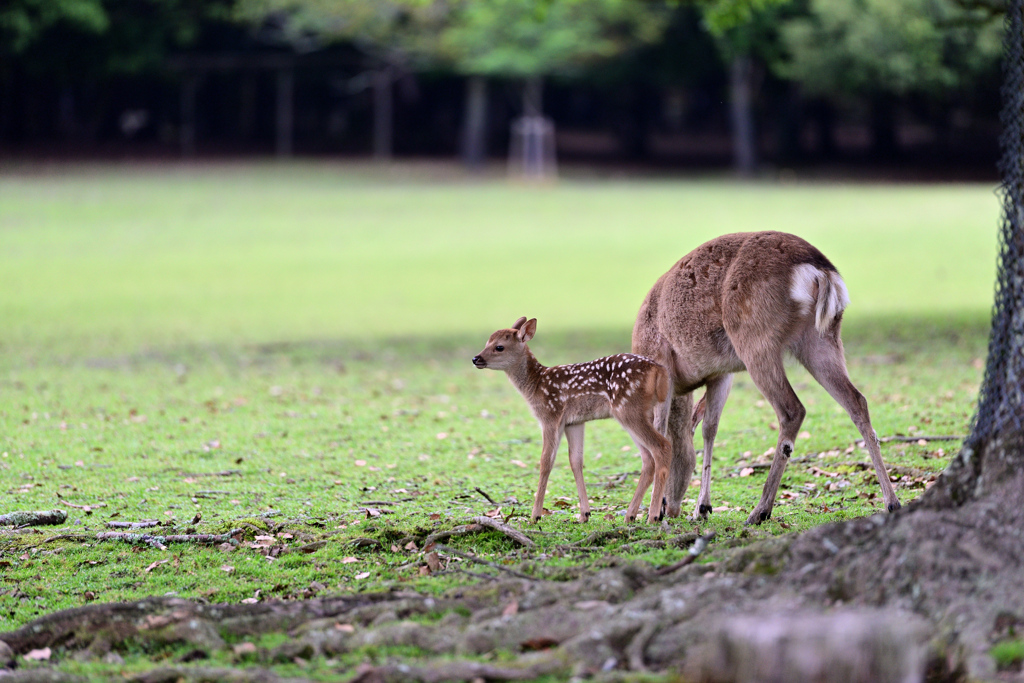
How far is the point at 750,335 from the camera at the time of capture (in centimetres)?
609

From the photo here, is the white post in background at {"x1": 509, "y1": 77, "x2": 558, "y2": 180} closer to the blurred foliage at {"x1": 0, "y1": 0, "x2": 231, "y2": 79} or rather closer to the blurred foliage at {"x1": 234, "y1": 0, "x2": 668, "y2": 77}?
the blurred foliage at {"x1": 234, "y1": 0, "x2": 668, "y2": 77}

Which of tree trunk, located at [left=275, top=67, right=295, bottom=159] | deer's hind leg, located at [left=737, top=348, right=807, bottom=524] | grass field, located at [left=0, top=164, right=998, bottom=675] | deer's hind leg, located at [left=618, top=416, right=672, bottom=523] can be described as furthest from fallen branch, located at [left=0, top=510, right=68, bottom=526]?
tree trunk, located at [left=275, top=67, right=295, bottom=159]

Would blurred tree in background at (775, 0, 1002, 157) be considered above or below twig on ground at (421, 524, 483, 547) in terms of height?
above

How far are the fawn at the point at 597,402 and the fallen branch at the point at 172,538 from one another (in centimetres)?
158

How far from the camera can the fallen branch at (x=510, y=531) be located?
5574mm

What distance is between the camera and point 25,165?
3609 centimetres

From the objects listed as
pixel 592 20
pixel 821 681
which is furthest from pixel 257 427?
pixel 592 20

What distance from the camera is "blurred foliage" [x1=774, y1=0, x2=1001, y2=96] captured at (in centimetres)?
3494

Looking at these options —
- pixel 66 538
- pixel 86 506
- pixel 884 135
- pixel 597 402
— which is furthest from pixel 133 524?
pixel 884 135

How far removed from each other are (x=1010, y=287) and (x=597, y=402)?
222 centimetres

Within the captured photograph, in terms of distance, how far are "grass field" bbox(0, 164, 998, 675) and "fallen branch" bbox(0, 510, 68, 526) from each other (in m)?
0.10

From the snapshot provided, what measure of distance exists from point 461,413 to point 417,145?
40.6m

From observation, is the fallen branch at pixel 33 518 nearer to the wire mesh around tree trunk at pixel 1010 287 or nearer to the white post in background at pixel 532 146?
the wire mesh around tree trunk at pixel 1010 287

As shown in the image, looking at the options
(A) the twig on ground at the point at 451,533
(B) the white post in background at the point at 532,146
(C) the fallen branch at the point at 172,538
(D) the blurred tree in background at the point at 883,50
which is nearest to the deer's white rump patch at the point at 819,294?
(A) the twig on ground at the point at 451,533
